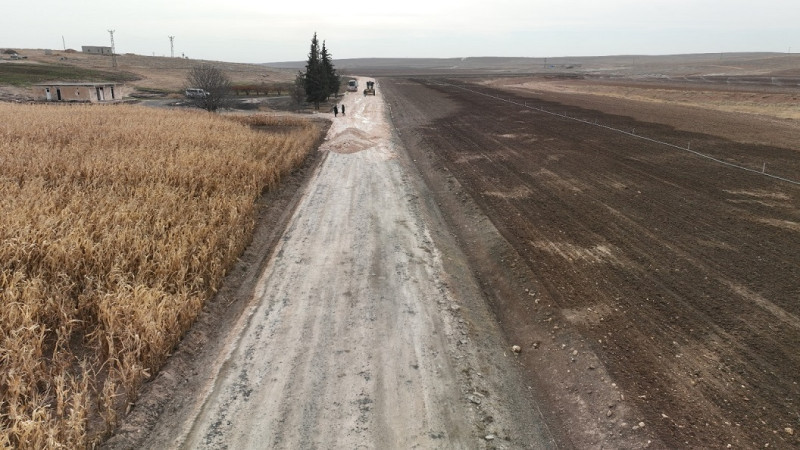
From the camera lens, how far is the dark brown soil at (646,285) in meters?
5.89

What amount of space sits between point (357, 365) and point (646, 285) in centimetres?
595

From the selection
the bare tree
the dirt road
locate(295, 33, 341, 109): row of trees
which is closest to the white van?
the bare tree

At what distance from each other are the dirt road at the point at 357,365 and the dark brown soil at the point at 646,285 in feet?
2.37

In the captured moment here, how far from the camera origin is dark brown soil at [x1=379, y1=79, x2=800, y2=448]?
19.3 feet

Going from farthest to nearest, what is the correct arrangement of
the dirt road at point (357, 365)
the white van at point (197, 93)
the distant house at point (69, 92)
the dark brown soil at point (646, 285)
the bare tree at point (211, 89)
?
the distant house at point (69, 92)
the white van at point (197, 93)
the bare tree at point (211, 89)
the dark brown soil at point (646, 285)
the dirt road at point (357, 365)

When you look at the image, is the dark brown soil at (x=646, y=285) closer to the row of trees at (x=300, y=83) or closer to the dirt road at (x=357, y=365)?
the dirt road at (x=357, y=365)

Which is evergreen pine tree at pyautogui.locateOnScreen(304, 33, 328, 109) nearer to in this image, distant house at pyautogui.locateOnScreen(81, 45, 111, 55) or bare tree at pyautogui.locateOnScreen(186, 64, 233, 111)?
bare tree at pyautogui.locateOnScreen(186, 64, 233, 111)

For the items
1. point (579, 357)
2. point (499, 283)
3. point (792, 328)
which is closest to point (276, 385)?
point (579, 357)

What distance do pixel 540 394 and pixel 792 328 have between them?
14.7ft

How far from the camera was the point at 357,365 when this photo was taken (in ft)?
22.6

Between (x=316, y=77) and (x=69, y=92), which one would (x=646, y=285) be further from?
(x=69, y=92)

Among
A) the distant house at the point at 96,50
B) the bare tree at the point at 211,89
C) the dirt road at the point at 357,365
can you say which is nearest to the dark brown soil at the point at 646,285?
the dirt road at the point at 357,365

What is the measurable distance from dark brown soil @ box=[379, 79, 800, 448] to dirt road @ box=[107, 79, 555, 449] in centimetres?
72

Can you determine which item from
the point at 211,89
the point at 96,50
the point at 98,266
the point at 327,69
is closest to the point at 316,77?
the point at 327,69
